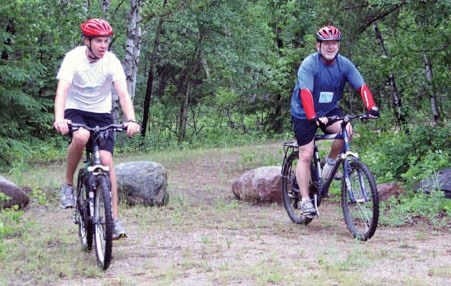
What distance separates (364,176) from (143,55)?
1919cm

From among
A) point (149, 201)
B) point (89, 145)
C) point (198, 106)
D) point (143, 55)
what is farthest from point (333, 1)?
point (198, 106)

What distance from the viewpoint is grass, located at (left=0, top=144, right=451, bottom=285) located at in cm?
530

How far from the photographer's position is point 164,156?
17.4 meters

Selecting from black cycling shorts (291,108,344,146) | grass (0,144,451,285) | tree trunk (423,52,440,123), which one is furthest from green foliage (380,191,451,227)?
tree trunk (423,52,440,123)

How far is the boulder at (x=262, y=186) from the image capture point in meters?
9.70

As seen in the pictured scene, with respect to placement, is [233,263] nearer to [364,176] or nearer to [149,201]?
[364,176]

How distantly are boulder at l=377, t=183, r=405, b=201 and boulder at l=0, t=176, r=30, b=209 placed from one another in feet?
15.2

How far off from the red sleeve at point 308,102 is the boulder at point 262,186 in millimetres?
2916

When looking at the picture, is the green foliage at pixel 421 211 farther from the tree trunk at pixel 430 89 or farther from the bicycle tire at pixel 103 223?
the bicycle tire at pixel 103 223

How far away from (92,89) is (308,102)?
6.85 feet

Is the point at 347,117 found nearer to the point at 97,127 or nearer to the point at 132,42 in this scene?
the point at 97,127

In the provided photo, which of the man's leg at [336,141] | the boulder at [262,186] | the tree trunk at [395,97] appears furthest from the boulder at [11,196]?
the tree trunk at [395,97]

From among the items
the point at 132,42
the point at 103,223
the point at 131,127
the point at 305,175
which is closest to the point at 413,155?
the point at 305,175

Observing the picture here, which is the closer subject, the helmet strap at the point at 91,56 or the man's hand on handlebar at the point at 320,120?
the helmet strap at the point at 91,56
